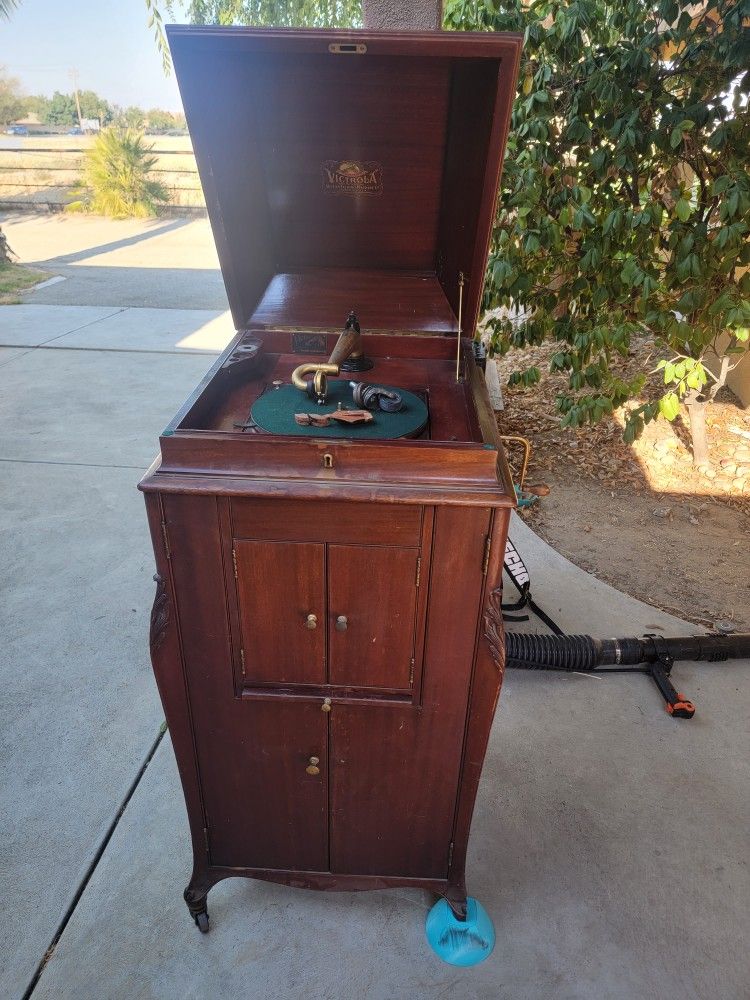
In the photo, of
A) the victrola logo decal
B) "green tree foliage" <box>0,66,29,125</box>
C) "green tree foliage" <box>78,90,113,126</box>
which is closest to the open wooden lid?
the victrola logo decal

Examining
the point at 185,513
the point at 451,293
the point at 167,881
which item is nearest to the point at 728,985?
the point at 167,881

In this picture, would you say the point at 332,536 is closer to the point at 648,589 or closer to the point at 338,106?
the point at 338,106

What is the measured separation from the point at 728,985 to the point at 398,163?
70.0 inches

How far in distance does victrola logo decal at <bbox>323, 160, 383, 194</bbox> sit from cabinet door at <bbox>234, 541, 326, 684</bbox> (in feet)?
2.88

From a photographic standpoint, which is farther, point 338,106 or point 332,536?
point 338,106

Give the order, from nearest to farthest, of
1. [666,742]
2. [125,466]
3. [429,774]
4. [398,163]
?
[429,774], [398,163], [666,742], [125,466]

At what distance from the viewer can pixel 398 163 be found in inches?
54.4

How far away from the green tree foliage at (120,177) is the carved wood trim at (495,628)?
42.5ft

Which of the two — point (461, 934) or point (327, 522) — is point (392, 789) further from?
point (327, 522)

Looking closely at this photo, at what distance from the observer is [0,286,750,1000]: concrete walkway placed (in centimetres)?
126

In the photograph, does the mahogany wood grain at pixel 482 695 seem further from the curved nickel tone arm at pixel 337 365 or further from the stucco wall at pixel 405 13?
the stucco wall at pixel 405 13

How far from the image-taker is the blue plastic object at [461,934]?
4.21 ft

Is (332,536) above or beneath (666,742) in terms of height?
above

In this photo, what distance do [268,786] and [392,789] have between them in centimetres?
23
